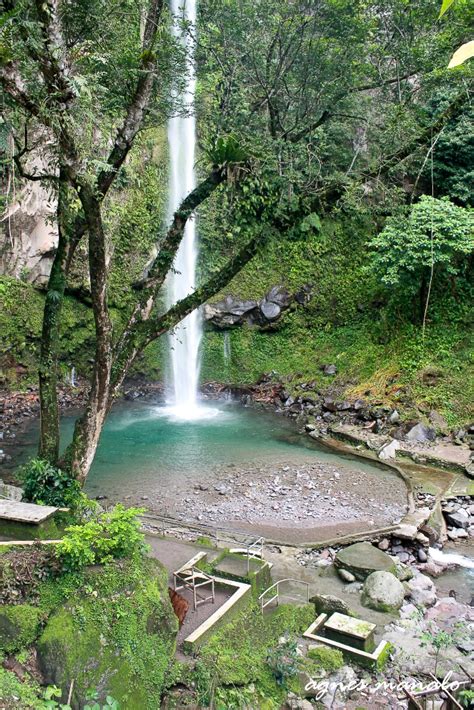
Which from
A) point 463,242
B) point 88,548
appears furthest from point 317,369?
point 88,548

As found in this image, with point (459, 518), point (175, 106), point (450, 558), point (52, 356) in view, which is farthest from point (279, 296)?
point (52, 356)

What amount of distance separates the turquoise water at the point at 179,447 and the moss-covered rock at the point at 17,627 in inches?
232

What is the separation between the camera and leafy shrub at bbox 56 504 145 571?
435cm

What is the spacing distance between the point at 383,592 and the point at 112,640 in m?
4.07

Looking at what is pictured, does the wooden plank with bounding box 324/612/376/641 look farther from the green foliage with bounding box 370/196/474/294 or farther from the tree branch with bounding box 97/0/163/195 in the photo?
the green foliage with bounding box 370/196/474/294

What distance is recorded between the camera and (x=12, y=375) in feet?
54.0

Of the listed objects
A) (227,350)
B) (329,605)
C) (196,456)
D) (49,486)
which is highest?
(227,350)

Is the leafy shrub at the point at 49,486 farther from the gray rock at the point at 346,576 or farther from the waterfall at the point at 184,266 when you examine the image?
the waterfall at the point at 184,266

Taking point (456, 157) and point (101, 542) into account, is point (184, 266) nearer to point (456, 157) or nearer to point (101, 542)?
point (456, 157)

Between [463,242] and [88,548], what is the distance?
11.4m

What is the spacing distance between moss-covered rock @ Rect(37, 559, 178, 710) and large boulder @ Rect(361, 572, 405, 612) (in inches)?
128

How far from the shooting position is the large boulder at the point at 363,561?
749 cm

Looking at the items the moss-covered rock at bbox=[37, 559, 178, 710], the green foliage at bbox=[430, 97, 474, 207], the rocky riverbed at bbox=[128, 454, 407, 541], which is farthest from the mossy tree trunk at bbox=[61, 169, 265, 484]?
the green foliage at bbox=[430, 97, 474, 207]

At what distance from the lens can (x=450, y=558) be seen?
8.34m
